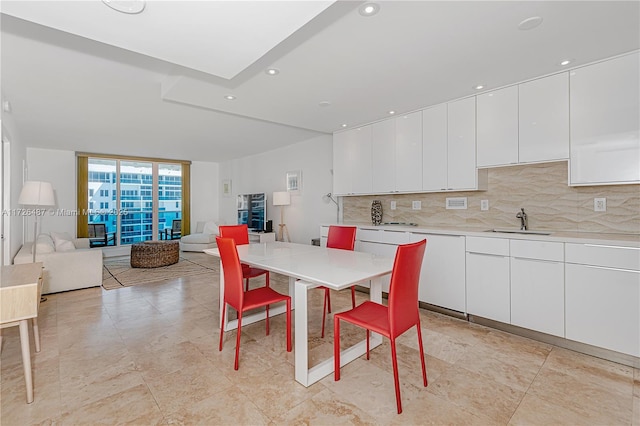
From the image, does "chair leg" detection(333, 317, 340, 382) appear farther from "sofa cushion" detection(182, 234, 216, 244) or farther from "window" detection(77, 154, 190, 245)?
"window" detection(77, 154, 190, 245)

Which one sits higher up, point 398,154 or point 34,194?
point 398,154

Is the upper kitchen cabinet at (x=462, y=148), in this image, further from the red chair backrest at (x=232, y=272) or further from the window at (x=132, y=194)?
the window at (x=132, y=194)

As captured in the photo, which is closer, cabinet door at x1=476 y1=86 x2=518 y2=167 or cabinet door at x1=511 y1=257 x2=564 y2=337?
cabinet door at x1=511 y1=257 x2=564 y2=337

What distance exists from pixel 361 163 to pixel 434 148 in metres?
1.14

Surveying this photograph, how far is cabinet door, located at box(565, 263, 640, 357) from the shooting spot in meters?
2.20

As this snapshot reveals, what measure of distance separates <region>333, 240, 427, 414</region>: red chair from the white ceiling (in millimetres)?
1506

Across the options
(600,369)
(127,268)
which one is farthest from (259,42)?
(127,268)

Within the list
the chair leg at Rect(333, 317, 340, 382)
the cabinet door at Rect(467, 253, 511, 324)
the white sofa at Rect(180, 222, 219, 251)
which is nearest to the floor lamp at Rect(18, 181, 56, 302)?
the white sofa at Rect(180, 222, 219, 251)

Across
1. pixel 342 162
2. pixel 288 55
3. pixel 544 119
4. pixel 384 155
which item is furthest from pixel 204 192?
pixel 544 119

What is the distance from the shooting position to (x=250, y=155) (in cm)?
778

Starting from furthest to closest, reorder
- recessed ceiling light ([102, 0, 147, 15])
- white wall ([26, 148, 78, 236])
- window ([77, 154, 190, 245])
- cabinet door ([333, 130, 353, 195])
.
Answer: window ([77, 154, 190, 245])
white wall ([26, 148, 78, 236])
cabinet door ([333, 130, 353, 195])
recessed ceiling light ([102, 0, 147, 15])

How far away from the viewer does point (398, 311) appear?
1857 mm

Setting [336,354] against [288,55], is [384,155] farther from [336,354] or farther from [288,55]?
[336,354]

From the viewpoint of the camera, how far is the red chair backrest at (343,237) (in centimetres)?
326
